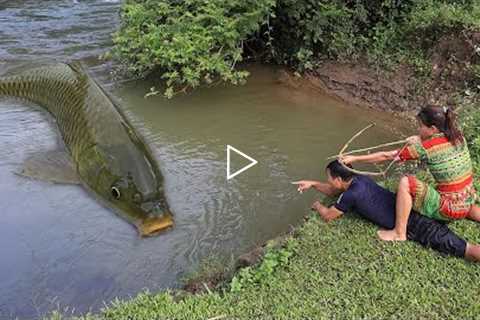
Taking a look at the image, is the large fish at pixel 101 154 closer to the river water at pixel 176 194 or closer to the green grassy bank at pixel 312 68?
the river water at pixel 176 194

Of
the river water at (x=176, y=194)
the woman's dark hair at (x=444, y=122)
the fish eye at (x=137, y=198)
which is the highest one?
the woman's dark hair at (x=444, y=122)

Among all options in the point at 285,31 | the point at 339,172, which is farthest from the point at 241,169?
the point at 285,31

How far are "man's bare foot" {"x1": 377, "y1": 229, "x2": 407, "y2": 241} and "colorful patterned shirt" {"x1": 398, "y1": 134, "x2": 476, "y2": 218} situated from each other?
0.44 metres

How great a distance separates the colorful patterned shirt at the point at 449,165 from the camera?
165 inches

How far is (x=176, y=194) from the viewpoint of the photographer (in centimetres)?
627

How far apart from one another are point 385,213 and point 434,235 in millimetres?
423

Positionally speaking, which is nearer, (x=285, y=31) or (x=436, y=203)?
(x=436, y=203)

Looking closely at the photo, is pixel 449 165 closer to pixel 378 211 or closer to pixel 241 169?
pixel 378 211

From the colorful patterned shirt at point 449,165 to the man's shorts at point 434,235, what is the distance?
0.63ft

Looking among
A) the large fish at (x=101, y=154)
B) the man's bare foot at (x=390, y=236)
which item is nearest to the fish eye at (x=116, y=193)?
the large fish at (x=101, y=154)

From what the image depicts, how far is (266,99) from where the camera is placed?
8.62 metres

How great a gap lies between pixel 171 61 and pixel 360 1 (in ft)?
10.3

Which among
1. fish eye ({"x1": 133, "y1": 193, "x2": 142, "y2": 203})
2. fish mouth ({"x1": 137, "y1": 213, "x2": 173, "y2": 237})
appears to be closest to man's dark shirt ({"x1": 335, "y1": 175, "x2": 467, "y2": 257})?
fish mouth ({"x1": 137, "y1": 213, "x2": 173, "y2": 237})

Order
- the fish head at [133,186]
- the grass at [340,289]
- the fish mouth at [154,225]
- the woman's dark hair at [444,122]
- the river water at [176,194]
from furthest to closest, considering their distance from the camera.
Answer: the fish head at [133,186] → the fish mouth at [154,225] → the river water at [176,194] → the woman's dark hair at [444,122] → the grass at [340,289]
